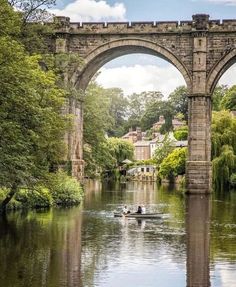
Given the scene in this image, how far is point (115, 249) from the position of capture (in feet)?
62.4

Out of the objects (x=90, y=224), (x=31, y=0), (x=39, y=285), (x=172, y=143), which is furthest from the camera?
(x=172, y=143)

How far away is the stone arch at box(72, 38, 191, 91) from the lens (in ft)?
133

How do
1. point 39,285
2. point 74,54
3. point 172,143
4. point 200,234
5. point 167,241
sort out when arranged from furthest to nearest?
1. point 172,143
2. point 74,54
3. point 200,234
4. point 167,241
5. point 39,285

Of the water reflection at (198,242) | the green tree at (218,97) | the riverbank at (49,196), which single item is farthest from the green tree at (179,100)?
the riverbank at (49,196)

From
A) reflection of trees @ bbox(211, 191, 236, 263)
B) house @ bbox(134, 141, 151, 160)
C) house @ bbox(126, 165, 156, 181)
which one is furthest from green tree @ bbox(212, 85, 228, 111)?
reflection of trees @ bbox(211, 191, 236, 263)

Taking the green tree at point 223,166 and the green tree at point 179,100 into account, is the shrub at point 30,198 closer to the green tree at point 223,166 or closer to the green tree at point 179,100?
the green tree at point 223,166

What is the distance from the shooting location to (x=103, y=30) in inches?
1628

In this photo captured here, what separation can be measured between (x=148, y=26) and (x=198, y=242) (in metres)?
23.1

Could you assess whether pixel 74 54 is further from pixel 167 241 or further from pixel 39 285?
pixel 39 285

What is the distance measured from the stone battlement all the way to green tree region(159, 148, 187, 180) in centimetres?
2288

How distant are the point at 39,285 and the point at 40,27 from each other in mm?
24883

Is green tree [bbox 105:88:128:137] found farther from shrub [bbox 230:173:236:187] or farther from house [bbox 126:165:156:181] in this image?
shrub [bbox 230:173:236:187]

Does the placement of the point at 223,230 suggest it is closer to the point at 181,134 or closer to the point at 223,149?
the point at 223,149

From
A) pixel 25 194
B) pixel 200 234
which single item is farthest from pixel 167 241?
pixel 25 194
